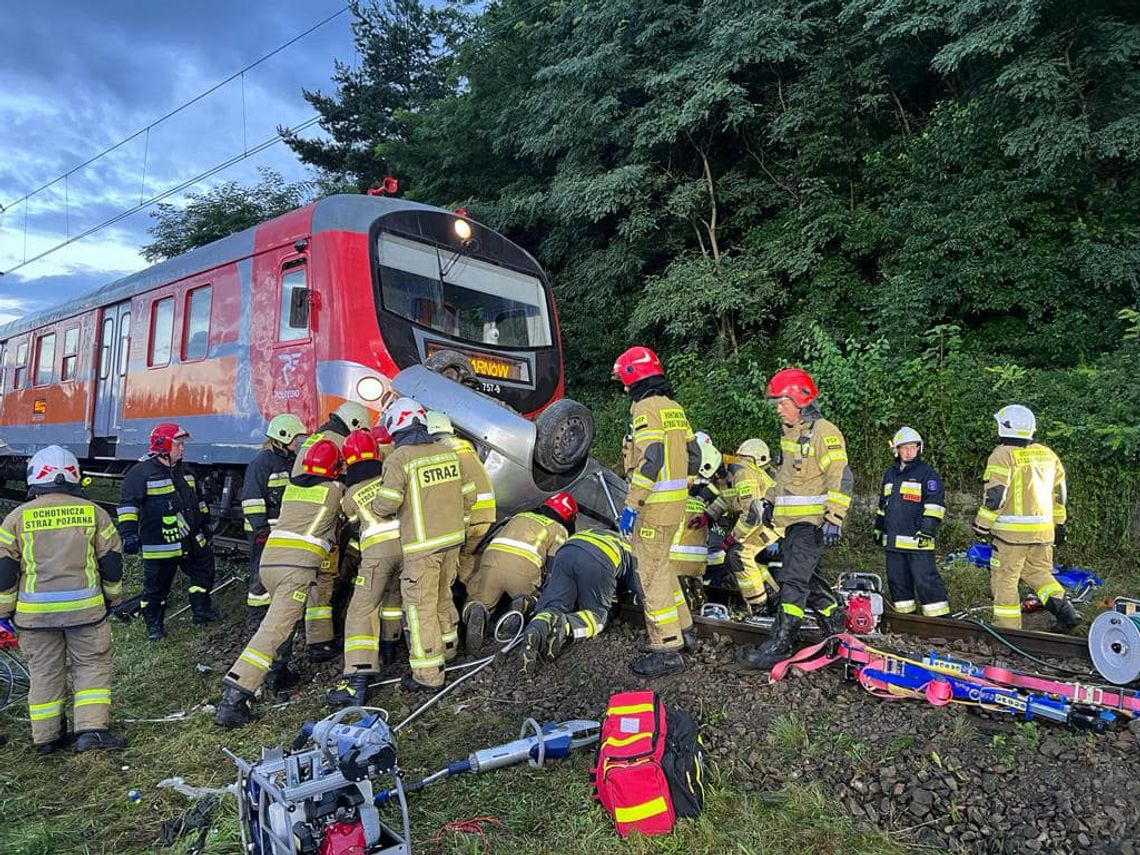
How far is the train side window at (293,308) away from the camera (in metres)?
6.12

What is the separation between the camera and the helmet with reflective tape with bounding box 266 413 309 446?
5973 mm

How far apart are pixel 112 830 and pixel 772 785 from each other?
2.83 m

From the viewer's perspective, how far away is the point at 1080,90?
839 centimetres

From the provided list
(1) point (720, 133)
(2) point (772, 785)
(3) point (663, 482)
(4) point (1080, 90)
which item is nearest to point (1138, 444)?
(4) point (1080, 90)

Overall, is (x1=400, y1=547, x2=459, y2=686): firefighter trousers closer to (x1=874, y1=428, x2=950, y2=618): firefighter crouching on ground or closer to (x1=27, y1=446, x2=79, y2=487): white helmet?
(x1=27, y1=446, x2=79, y2=487): white helmet

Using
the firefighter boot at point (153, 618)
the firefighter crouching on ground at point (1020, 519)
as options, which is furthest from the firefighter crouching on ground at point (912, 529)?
the firefighter boot at point (153, 618)

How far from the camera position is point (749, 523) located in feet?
17.8

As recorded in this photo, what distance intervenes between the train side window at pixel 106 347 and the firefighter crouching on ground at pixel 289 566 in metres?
5.85

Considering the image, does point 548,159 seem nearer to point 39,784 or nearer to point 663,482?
point 663,482

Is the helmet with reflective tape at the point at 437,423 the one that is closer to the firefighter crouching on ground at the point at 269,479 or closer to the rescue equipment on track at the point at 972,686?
the firefighter crouching on ground at the point at 269,479

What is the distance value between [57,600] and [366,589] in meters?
1.61

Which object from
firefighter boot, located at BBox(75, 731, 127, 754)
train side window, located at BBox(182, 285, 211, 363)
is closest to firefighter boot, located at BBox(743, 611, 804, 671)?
firefighter boot, located at BBox(75, 731, 127, 754)

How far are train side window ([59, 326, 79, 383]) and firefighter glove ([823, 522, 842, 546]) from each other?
9601 mm

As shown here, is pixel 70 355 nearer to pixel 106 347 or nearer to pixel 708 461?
pixel 106 347
